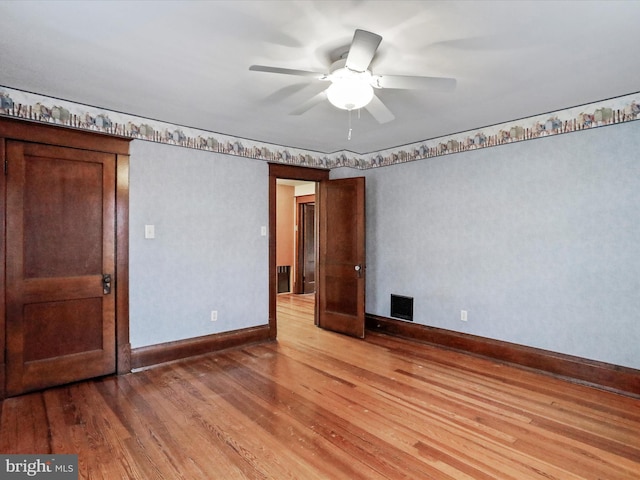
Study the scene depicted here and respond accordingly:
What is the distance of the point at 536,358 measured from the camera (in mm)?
3480

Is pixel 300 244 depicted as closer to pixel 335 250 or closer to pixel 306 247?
pixel 306 247

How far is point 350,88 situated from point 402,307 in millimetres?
3189

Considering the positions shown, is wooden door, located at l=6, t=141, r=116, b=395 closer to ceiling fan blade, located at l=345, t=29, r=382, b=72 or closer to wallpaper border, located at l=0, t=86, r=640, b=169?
wallpaper border, located at l=0, t=86, r=640, b=169

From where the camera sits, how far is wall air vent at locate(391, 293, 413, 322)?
4570 millimetres

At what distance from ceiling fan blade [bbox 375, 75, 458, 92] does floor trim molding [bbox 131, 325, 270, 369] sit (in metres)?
3.16

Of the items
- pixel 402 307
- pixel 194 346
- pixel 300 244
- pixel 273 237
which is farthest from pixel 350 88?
pixel 300 244

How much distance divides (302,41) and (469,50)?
1032mm

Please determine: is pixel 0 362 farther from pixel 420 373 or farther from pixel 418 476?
pixel 420 373

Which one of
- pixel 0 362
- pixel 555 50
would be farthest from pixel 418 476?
pixel 0 362

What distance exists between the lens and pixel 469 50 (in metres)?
2.22

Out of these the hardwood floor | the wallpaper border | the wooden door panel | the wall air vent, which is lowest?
the hardwood floor

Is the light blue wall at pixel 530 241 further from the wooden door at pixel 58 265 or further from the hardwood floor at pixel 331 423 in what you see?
the wooden door at pixel 58 265

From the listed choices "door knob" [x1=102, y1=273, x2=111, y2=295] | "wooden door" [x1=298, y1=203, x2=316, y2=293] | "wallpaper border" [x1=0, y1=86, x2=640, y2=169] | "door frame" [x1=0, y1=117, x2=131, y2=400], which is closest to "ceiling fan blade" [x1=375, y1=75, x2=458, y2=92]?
"wallpaper border" [x1=0, y1=86, x2=640, y2=169]

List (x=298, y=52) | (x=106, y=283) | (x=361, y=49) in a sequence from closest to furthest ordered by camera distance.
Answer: (x=361, y=49)
(x=298, y=52)
(x=106, y=283)
